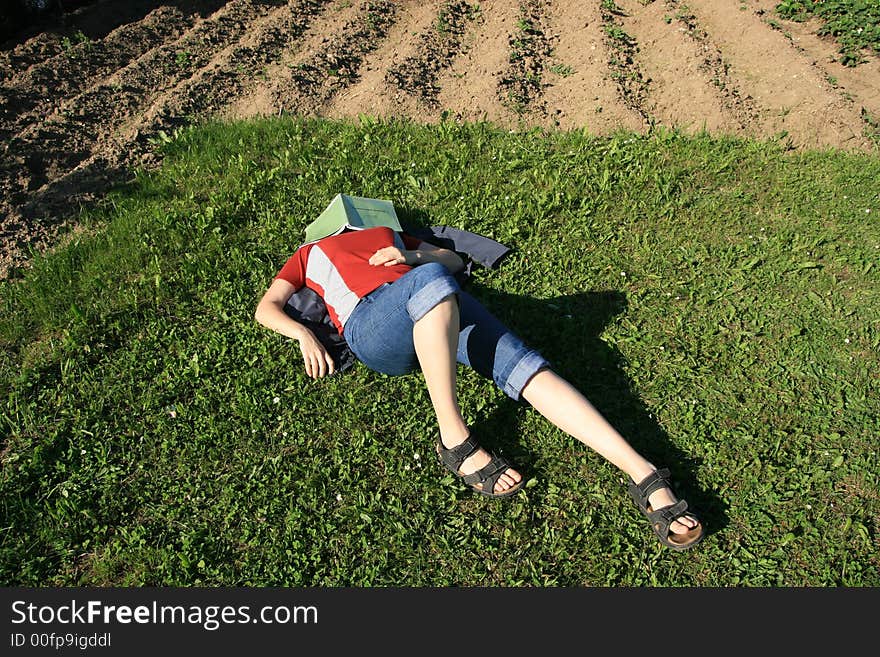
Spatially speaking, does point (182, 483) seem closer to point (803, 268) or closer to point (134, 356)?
point (134, 356)

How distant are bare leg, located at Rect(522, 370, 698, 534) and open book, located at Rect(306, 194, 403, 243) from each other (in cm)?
146

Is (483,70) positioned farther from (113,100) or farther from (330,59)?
(113,100)

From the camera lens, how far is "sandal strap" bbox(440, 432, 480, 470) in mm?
3346

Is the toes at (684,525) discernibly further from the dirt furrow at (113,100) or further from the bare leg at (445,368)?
the dirt furrow at (113,100)

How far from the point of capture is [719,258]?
4.66 meters

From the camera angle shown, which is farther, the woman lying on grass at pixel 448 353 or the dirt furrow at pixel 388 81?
the dirt furrow at pixel 388 81

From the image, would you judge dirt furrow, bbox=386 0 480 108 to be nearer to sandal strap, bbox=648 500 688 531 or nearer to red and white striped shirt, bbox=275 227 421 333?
red and white striped shirt, bbox=275 227 421 333

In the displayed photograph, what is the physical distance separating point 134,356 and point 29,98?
264 centimetres

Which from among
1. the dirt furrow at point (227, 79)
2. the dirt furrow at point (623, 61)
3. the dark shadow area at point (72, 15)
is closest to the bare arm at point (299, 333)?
the dirt furrow at point (227, 79)

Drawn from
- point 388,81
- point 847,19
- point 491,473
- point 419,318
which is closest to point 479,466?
point 491,473

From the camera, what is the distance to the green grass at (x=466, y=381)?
127 inches

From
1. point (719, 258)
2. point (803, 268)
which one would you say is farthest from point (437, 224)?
point (803, 268)

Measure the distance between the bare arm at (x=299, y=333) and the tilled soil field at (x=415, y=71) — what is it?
197 cm

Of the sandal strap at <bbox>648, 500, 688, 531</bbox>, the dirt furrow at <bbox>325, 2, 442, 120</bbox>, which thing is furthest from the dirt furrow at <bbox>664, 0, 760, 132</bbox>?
the sandal strap at <bbox>648, 500, 688, 531</bbox>
